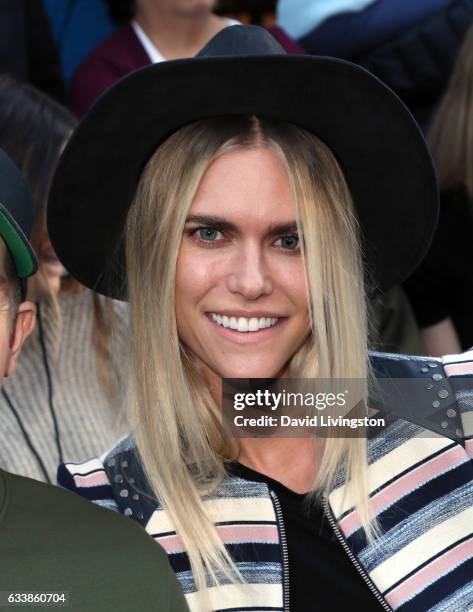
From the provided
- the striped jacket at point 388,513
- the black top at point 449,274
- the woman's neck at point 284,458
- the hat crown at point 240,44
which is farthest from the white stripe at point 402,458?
the black top at point 449,274

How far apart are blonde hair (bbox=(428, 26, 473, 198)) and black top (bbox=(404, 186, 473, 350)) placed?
5 cm

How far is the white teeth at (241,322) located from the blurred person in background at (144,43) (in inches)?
75.8

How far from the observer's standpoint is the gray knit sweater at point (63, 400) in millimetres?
3320

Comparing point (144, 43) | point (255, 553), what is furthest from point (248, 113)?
point (144, 43)

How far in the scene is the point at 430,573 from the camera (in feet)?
8.61

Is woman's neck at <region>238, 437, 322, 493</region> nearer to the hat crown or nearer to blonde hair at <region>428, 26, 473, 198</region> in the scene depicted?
the hat crown

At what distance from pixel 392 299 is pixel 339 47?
1.03m

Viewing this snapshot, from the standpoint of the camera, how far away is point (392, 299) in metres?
4.12

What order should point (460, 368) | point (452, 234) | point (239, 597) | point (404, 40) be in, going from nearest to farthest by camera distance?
point (239, 597), point (460, 368), point (452, 234), point (404, 40)

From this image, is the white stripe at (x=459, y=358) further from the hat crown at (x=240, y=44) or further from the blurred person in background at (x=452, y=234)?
the blurred person in background at (x=452, y=234)

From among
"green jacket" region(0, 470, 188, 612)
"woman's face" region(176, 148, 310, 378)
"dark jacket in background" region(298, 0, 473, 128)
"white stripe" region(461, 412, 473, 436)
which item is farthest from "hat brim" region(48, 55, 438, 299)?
"dark jacket in background" region(298, 0, 473, 128)

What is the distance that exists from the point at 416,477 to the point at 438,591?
248mm

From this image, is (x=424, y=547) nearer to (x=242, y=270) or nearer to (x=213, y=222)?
(x=242, y=270)

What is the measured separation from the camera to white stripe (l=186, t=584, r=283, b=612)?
101 inches
